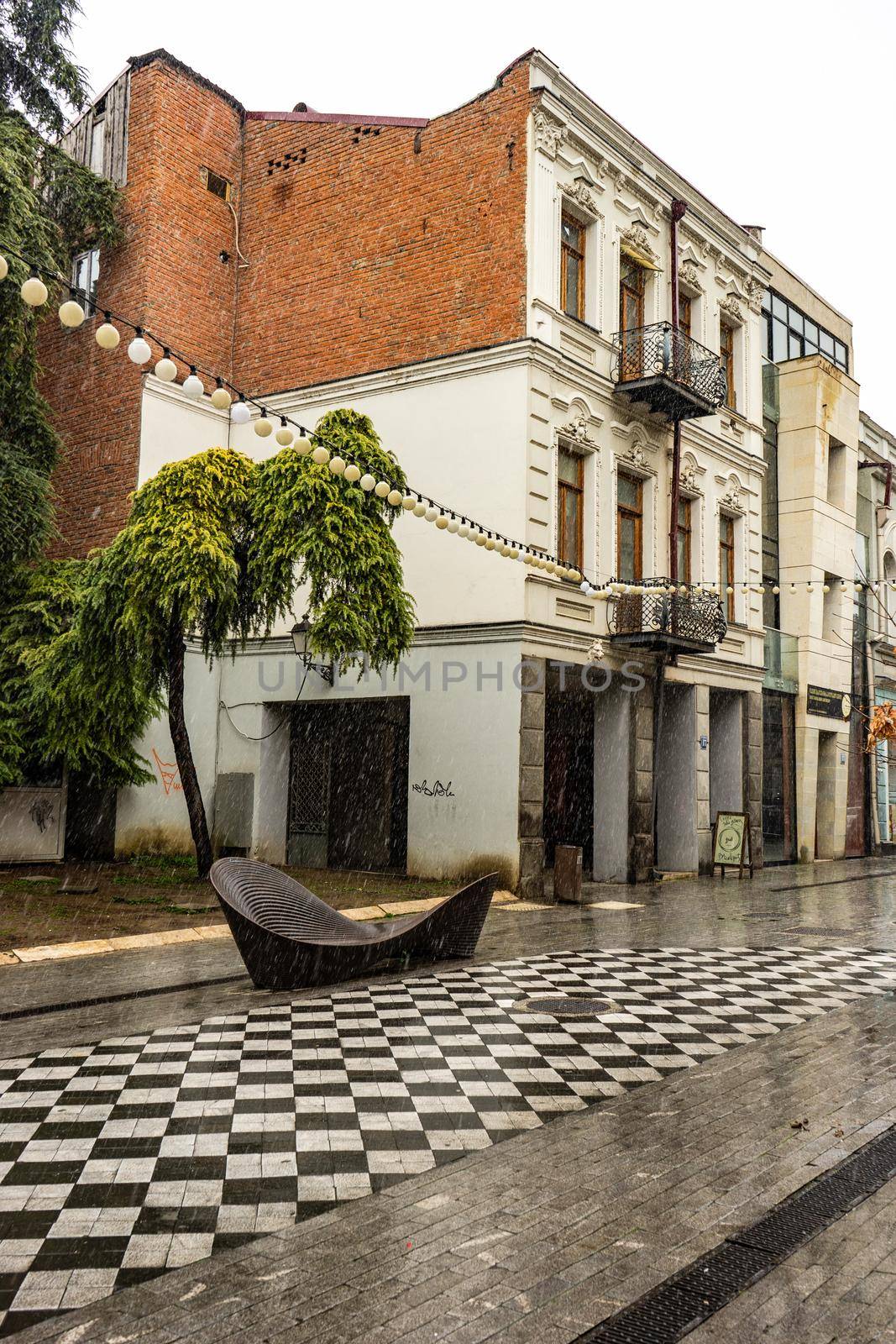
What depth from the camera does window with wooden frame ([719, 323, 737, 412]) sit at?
856 inches

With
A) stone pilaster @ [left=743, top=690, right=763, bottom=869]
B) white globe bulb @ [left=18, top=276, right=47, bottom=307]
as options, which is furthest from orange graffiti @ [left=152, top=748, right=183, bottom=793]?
white globe bulb @ [left=18, top=276, right=47, bottom=307]

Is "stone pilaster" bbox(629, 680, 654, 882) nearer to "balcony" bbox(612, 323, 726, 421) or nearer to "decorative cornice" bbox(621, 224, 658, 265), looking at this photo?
"balcony" bbox(612, 323, 726, 421)

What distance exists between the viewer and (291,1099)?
5414mm

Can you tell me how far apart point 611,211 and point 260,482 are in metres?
8.21

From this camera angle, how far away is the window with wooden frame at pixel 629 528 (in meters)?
18.3

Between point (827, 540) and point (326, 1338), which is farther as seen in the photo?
point (827, 540)

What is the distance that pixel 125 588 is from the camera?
45.5ft

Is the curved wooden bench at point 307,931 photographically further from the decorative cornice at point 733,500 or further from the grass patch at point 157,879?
the decorative cornice at point 733,500

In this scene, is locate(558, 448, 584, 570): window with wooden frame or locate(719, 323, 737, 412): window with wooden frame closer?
locate(558, 448, 584, 570): window with wooden frame

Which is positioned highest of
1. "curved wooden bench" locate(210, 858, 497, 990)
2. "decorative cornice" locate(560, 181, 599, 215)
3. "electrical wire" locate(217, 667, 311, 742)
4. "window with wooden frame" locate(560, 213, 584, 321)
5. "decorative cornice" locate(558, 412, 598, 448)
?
"decorative cornice" locate(560, 181, 599, 215)

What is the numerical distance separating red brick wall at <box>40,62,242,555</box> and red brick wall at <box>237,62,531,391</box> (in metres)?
0.70

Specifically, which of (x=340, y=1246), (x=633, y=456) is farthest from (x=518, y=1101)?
(x=633, y=456)

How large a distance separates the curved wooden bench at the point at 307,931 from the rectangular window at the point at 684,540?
11.7 metres

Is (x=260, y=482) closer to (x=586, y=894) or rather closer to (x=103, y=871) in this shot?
(x=103, y=871)
